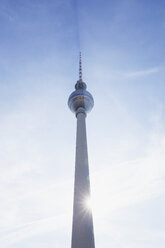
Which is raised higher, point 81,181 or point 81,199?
point 81,181

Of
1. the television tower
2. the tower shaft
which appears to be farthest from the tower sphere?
the tower shaft

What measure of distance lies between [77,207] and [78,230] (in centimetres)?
504

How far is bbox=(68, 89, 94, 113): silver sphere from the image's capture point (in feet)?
213

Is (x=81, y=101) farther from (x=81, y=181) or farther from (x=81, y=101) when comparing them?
(x=81, y=181)

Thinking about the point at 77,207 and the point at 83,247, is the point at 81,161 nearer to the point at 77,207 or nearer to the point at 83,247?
the point at 77,207

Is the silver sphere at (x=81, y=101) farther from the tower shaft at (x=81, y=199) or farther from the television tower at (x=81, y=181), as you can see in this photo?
the tower shaft at (x=81, y=199)

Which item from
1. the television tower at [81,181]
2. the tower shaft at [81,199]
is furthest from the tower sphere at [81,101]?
the tower shaft at [81,199]

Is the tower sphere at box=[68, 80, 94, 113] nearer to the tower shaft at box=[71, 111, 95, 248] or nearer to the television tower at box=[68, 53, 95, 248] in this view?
the television tower at box=[68, 53, 95, 248]

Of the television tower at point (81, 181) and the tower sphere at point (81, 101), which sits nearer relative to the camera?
the television tower at point (81, 181)

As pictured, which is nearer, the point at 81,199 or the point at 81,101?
the point at 81,199

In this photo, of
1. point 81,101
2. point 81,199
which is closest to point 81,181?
point 81,199

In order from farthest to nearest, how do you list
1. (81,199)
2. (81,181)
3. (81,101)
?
(81,101)
(81,181)
(81,199)

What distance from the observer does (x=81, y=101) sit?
213ft

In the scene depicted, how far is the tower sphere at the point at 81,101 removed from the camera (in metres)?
64.9
